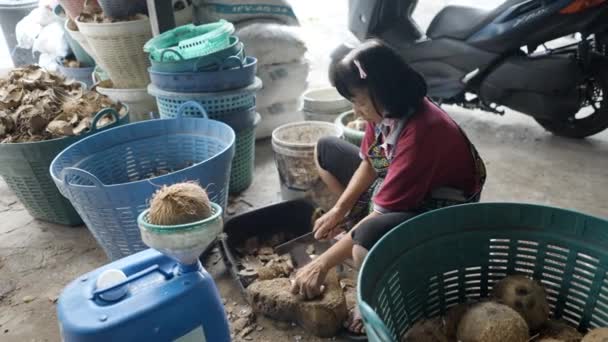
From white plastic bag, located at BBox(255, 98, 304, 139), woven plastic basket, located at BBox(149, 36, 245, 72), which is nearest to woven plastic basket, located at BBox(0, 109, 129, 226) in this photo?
woven plastic basket, located at BBox(149, 36, 245, 72)

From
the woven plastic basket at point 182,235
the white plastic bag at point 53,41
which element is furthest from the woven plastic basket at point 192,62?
the white plastic bag at point 53,41

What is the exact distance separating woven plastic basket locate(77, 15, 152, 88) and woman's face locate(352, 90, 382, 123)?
5.17 ft

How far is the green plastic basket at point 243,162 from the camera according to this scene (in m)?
2.25

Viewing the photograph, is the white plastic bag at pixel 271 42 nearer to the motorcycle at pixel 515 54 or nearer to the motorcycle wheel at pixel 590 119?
the motorcycle at pixel 515 54

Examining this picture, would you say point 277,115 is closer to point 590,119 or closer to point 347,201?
point 347,201

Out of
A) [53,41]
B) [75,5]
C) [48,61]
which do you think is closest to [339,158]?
[75,5]

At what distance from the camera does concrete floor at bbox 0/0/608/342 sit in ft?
5.48

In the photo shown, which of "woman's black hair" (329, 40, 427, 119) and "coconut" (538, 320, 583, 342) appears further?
"woman's black hair" (329, 40, 427, 119)

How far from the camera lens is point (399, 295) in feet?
3.47

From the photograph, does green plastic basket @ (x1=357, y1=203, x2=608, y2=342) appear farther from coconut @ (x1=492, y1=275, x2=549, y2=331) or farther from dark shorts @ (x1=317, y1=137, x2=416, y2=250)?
dark shorts @ (x1=317, y1=137, x2=416, y2=250)

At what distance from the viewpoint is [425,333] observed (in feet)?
3.49

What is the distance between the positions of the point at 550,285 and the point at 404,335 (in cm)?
40

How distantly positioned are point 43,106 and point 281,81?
1261 mm

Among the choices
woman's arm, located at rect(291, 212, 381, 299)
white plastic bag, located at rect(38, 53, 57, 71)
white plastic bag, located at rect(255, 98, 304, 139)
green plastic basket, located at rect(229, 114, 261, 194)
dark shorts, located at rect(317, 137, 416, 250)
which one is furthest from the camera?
white plastic bag, located at rect(38, 53, 57, 71)
